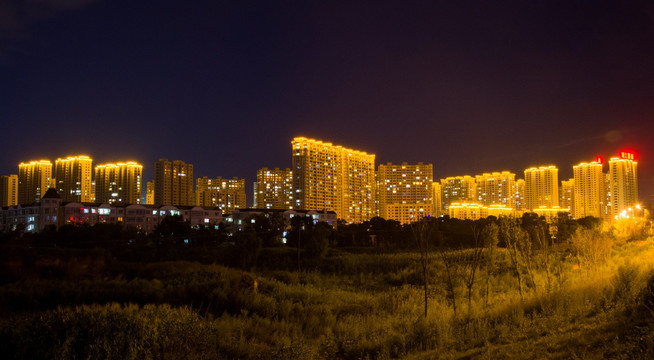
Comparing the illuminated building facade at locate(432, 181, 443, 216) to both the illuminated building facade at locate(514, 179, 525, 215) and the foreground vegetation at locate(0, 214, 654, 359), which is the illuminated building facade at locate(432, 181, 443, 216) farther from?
the foreground vegetation at locate(0, 214, 654, 359)

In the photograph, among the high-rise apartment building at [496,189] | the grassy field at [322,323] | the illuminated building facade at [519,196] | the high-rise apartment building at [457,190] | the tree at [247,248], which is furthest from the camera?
the high-rise apartment building at [457,190]

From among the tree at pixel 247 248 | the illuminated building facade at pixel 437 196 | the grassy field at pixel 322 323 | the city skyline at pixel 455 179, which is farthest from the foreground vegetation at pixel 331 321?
the illuminated building facade at pixel 437 196

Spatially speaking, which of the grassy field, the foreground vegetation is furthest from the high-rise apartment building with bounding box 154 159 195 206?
the grassy field

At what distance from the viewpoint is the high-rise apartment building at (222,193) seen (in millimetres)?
117750

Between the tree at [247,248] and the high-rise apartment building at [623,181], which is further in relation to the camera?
the high-rise apartment building at [623,181]

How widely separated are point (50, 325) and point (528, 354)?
7.16 metres

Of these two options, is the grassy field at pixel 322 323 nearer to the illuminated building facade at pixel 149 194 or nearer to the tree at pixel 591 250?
the tree at pixel 591 250

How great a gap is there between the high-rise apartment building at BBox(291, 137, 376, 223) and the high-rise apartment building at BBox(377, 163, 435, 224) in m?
6.83

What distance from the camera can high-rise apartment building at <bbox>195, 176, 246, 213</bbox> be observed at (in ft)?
386

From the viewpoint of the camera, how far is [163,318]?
303 inches

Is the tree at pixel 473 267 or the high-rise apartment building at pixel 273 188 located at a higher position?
the high-rise apartment building at pixel 273 188

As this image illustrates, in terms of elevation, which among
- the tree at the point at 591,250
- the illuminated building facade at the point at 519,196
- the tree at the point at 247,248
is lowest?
the tree at the point at 247,248

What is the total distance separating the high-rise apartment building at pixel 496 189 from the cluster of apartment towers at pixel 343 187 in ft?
0.88

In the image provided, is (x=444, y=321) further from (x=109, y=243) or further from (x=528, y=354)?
(x=109, y=243)
